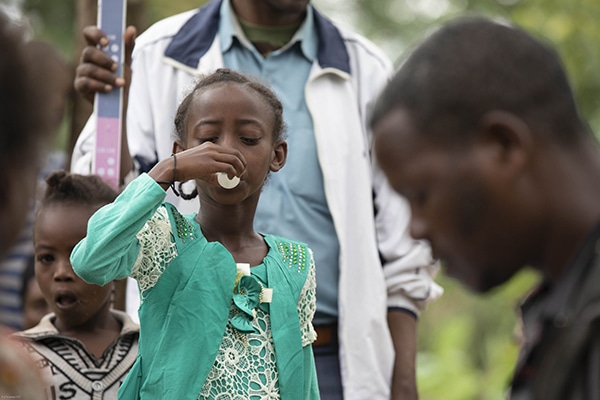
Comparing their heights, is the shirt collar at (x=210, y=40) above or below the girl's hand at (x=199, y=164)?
above

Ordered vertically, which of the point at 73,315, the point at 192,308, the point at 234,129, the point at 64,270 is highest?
the point at 234,129

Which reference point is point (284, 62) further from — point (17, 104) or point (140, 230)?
point (17, 104)

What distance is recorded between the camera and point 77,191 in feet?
13.8

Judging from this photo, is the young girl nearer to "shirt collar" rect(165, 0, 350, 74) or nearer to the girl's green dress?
the girl's green dress

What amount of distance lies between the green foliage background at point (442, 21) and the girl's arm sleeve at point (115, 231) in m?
4.03

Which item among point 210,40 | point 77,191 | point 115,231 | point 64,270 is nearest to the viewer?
point 115,231

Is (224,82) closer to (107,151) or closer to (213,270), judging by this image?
(213,270)

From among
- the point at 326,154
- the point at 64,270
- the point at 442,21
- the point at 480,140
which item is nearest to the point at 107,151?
the point at 64,270

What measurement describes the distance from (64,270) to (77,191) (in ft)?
1.00

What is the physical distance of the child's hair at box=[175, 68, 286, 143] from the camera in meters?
3.78

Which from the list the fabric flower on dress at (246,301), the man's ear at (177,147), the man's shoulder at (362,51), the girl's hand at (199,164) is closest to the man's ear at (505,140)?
the girl's hand at (199,164)

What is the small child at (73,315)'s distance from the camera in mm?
3951

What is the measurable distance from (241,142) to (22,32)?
1545 mm

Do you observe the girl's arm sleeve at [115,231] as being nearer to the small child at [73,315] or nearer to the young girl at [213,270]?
the young girl at [213,270]
